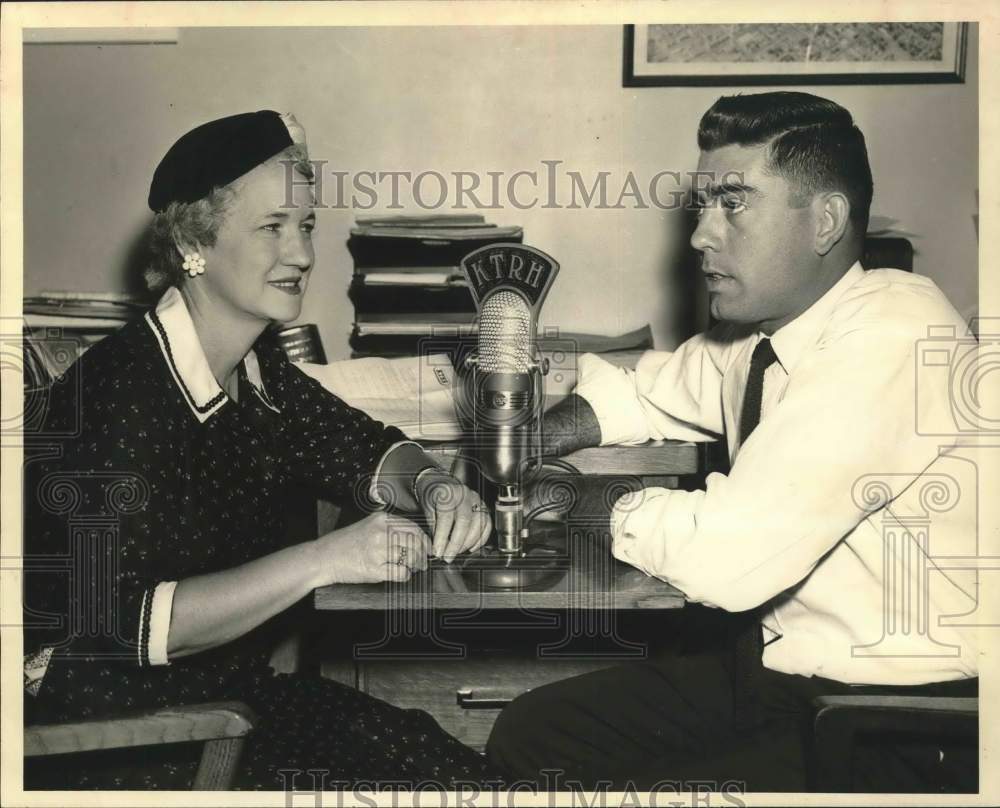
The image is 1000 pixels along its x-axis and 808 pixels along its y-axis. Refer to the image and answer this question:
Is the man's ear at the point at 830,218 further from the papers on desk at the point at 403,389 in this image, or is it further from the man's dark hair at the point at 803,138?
the papers on desk at the point at 403,389

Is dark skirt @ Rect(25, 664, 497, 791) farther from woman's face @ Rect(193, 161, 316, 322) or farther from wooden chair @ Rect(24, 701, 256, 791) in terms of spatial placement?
woman's face @ Rect(193, 161, 316, 322)

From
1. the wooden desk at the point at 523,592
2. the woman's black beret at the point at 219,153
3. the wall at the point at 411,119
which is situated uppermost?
the wall at the point at 411,119

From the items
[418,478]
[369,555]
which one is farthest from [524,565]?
[418,478]

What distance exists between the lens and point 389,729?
5.53 ft

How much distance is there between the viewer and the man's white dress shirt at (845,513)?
152cm

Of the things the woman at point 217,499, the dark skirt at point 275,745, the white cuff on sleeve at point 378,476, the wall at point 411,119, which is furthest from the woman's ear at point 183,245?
the wall at point 411,119

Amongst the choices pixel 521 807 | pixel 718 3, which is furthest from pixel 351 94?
pixel 521 807

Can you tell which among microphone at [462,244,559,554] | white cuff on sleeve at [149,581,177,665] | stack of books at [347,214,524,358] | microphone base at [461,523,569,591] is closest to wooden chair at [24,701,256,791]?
white cuff on sleeve at [149,581,177,665]

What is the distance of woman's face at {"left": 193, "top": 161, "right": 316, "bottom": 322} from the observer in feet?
5.82

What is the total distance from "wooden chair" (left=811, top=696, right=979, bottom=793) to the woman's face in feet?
3.67

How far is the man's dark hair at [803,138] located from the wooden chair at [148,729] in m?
1.21

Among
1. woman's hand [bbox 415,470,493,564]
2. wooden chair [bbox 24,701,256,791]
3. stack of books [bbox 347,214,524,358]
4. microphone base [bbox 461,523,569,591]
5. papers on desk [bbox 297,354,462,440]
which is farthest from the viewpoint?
stack of books [bbox 347,214,524,358]

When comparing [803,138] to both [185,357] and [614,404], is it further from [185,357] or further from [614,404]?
[185,357]

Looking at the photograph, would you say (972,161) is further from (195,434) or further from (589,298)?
(195,434)
